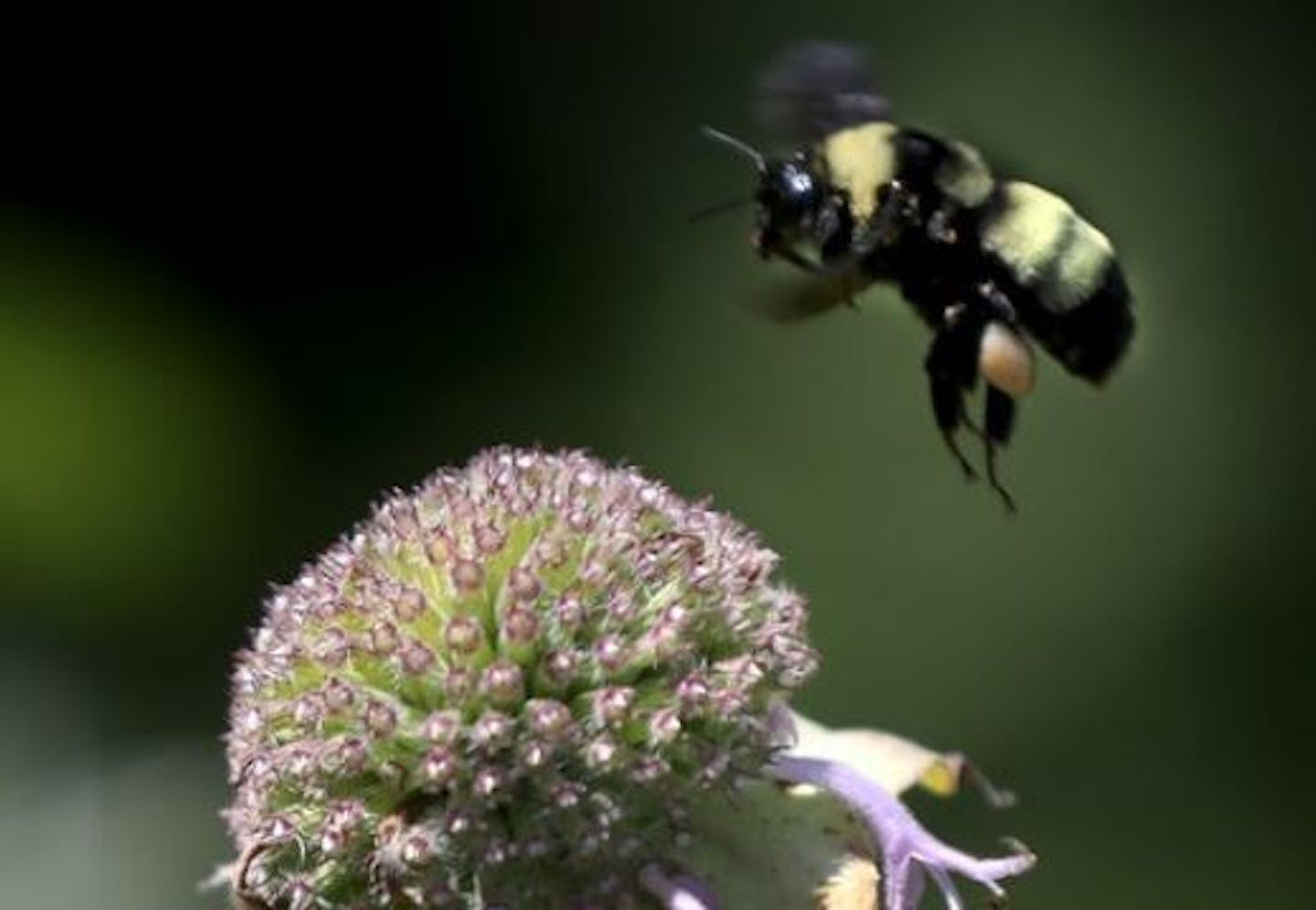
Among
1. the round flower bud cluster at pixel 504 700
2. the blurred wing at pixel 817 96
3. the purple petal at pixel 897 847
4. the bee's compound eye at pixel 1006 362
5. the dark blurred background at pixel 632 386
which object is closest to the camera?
the round flower bud cluster at pixel 504 700

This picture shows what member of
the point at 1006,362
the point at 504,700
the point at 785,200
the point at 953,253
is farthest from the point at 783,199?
the point at 504,700

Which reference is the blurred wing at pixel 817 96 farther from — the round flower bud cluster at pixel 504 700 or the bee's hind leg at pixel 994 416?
the round flower bud cluster at pixel 504 700

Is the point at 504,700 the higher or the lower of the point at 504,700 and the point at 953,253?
the lower

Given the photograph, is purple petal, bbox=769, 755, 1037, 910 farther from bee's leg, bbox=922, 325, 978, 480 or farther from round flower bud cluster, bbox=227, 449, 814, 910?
bee's leg, bbox=922, 325, 978, 480

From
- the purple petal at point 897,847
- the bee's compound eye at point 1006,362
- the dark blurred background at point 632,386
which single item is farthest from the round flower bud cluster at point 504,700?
the dark blurred background at point 632,386

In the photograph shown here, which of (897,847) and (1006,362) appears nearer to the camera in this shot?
(897,847)

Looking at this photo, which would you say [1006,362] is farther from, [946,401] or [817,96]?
[817,96]
